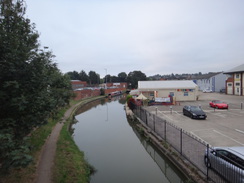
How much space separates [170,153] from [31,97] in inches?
289

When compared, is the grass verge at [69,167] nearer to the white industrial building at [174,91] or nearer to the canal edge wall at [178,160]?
the canal edge wall at [178,160]

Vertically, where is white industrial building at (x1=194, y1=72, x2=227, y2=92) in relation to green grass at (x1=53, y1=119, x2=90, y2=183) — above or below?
above

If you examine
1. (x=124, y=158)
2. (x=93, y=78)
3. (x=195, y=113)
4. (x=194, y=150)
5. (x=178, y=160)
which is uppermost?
(x=93, y=78)

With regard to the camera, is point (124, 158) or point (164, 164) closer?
point (164, 164)

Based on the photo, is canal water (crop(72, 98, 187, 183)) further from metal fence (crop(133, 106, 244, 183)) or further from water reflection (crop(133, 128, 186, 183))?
metal fence (crop(133, 106, 244, 183))

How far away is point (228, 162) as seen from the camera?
20.2 ft

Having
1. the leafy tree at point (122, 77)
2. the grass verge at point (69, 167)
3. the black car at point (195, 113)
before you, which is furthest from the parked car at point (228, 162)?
the leafy tree at point (122, 77)

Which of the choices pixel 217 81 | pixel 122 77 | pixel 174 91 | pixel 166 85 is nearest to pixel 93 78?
pixel 122 77

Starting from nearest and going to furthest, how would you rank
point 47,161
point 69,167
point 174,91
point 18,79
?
point 18,79, point 69,167, point 47,161, point 174,91

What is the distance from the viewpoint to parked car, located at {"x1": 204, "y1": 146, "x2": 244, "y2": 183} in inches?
220

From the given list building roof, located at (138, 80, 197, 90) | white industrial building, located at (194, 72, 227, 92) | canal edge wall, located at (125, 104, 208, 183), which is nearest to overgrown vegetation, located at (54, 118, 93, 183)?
canal edge wall, located at (125, 104, 208, 183)

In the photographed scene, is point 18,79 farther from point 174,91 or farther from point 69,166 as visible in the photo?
point 174,91

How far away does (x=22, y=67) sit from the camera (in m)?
5.49

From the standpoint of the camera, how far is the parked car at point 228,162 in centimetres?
560
